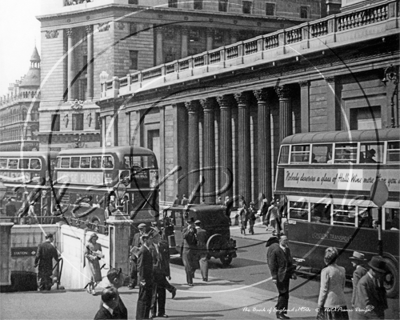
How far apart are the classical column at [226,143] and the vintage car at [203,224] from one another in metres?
3.77

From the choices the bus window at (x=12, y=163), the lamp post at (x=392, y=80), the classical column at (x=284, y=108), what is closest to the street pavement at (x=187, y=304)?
the lamp post at (x=392, y=80)

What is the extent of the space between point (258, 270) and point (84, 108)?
1032 cm

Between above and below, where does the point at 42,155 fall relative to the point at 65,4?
below

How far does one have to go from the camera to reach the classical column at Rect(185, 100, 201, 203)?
24.0 meters

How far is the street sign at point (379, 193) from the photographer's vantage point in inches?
542

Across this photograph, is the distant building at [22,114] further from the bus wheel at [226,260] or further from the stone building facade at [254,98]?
the bus wheel at [226,260]

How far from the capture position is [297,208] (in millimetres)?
16891

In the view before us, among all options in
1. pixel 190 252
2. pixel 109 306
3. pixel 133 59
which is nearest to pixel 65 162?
pixel 133 59

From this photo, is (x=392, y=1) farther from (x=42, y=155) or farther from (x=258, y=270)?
(x=42, y=155)

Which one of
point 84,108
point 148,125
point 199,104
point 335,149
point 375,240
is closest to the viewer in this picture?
point 375,240

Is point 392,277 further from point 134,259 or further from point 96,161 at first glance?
point 96,161

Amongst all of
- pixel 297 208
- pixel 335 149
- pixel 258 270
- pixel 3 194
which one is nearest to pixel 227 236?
pixel 258 270

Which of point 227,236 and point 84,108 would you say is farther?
point 84,108

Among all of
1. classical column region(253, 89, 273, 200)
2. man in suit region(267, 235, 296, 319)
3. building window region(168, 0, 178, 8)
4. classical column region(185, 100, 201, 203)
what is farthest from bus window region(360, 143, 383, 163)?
building window region(168, 0, 178, 8)
